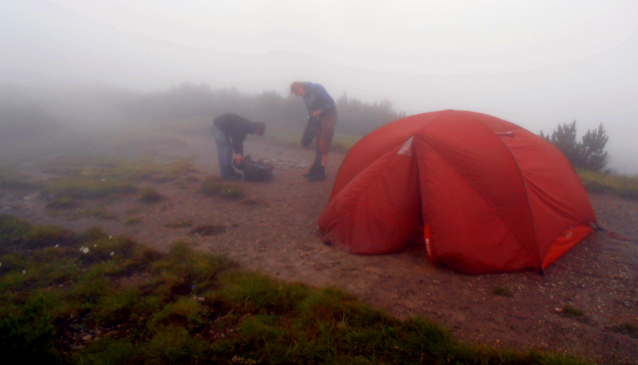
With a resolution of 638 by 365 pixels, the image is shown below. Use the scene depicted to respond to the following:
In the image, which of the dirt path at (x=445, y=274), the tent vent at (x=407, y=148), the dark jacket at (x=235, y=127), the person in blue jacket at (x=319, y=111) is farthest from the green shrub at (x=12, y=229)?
the tent vent at (x=407, y=148)

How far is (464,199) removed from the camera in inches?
154

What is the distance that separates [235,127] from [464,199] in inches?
224

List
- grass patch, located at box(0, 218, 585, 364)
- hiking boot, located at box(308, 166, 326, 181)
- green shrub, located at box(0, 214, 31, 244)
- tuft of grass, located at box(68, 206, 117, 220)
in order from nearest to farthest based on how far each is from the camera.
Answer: grass patch, located at box(0, 218, 585, 364) → green shrub, located at box(0, 214, 31, 244) → tuft of grass, located at box(68, 206, 117, 220) → hiking boot, located at box(308, 166, 326, 181)

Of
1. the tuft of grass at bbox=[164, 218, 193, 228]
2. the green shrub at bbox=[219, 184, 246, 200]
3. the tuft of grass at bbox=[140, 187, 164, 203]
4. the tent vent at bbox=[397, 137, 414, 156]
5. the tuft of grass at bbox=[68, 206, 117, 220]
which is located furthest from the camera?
the green shrub at bbox=[219, 184, 246, 200]

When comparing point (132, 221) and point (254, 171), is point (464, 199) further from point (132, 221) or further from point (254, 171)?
point (132, 221)

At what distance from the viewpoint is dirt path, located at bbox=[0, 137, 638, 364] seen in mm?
2797

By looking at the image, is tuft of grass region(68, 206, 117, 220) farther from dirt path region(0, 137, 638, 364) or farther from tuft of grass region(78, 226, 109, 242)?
tuft of grass region(78, 226, 109, 242)

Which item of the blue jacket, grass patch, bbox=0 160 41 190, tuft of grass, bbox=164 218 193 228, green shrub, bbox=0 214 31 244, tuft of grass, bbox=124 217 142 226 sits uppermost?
the blue jacket

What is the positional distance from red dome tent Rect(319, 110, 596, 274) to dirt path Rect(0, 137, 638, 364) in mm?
234

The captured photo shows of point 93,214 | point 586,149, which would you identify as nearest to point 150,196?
point 93,214

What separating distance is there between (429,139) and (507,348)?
265cm

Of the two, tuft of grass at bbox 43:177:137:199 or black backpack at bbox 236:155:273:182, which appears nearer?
tuft of grass at bbox 43:177:137:199

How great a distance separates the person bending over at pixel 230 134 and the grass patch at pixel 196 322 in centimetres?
418

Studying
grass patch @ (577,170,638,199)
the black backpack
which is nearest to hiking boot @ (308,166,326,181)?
the black backpack
